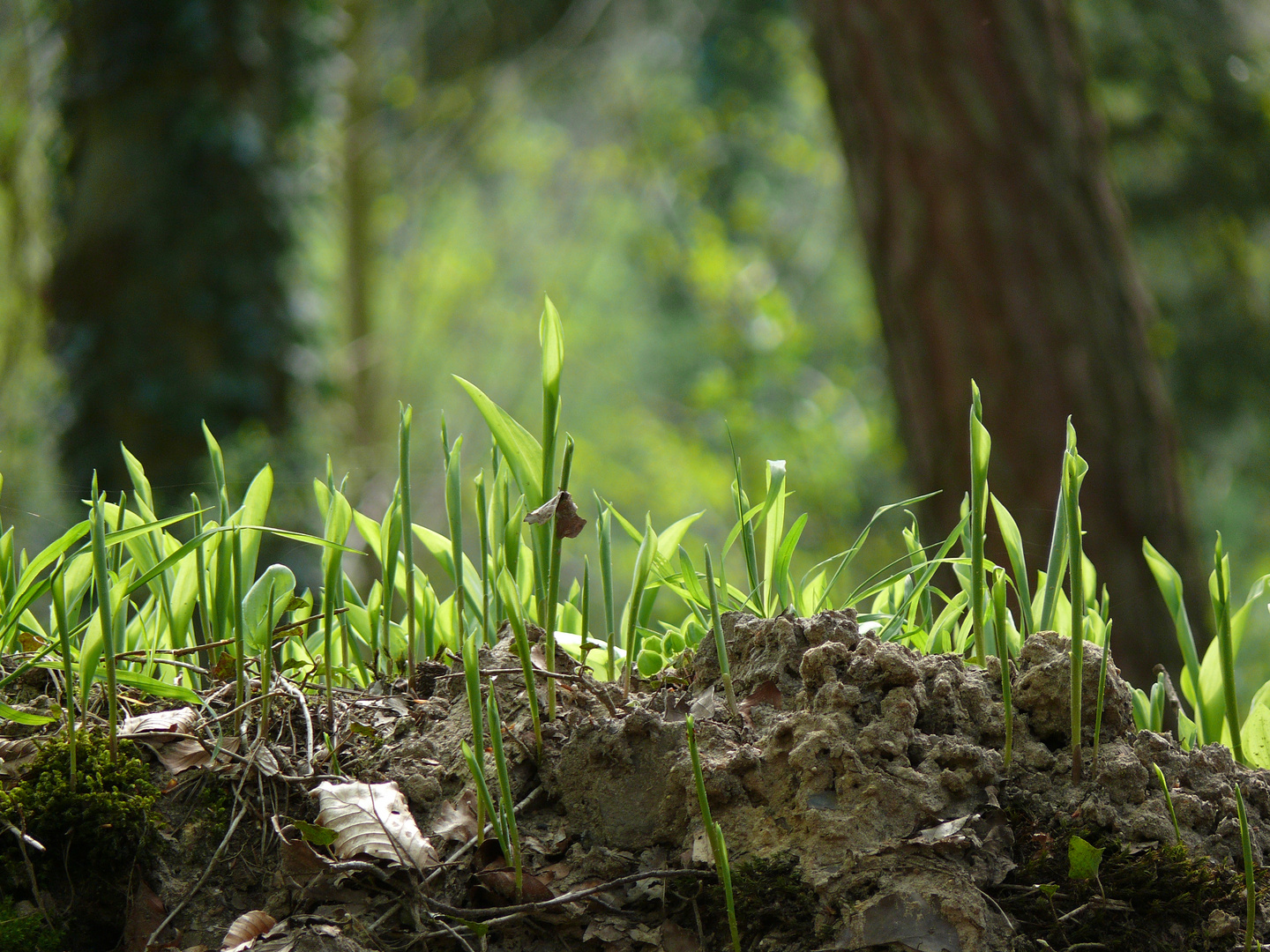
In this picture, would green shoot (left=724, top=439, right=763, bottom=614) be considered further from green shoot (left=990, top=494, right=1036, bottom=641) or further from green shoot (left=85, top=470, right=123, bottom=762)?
green shoot (left=85, top=470, right=123, bottom=762)

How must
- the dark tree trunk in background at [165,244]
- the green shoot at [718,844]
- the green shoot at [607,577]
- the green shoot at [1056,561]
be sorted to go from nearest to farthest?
the green shoot at [718,844]
the green shoot at [1056,561]
the green shoot at [607,577]
the dark tree trunk in background at [165,244]

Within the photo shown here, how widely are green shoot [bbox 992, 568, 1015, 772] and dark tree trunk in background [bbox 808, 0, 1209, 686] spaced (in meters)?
1.83

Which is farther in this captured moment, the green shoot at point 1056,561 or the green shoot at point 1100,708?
the green shoot at point 1056,561

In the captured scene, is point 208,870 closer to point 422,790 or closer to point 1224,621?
point 422,790

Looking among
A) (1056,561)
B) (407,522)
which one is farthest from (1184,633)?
(407,522)

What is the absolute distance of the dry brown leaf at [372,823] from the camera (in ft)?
2.44

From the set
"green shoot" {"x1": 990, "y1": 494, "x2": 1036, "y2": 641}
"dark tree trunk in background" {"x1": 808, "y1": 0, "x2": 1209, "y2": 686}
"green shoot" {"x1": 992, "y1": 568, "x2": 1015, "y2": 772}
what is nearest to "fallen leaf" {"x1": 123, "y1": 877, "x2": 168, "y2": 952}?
"green shoot" {"x1": 992, "y1": 568, "x2": 1015, "y2": 772}

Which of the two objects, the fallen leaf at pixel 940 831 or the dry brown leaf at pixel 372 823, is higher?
the dry brown leaf at pixel 372 823

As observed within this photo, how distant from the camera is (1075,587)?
75cm

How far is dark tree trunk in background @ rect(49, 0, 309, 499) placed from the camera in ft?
16.4

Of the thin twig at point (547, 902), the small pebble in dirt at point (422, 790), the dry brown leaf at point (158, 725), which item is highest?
the dry brown leaf at point (158, 725)

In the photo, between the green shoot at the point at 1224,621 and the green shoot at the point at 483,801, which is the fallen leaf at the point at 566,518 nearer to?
the green shoot at the point at 483,801

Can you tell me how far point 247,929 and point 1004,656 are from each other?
2.04 ft

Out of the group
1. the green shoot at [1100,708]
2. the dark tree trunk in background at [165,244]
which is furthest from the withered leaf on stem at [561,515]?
the dark tree trunk in background at [165,244]
